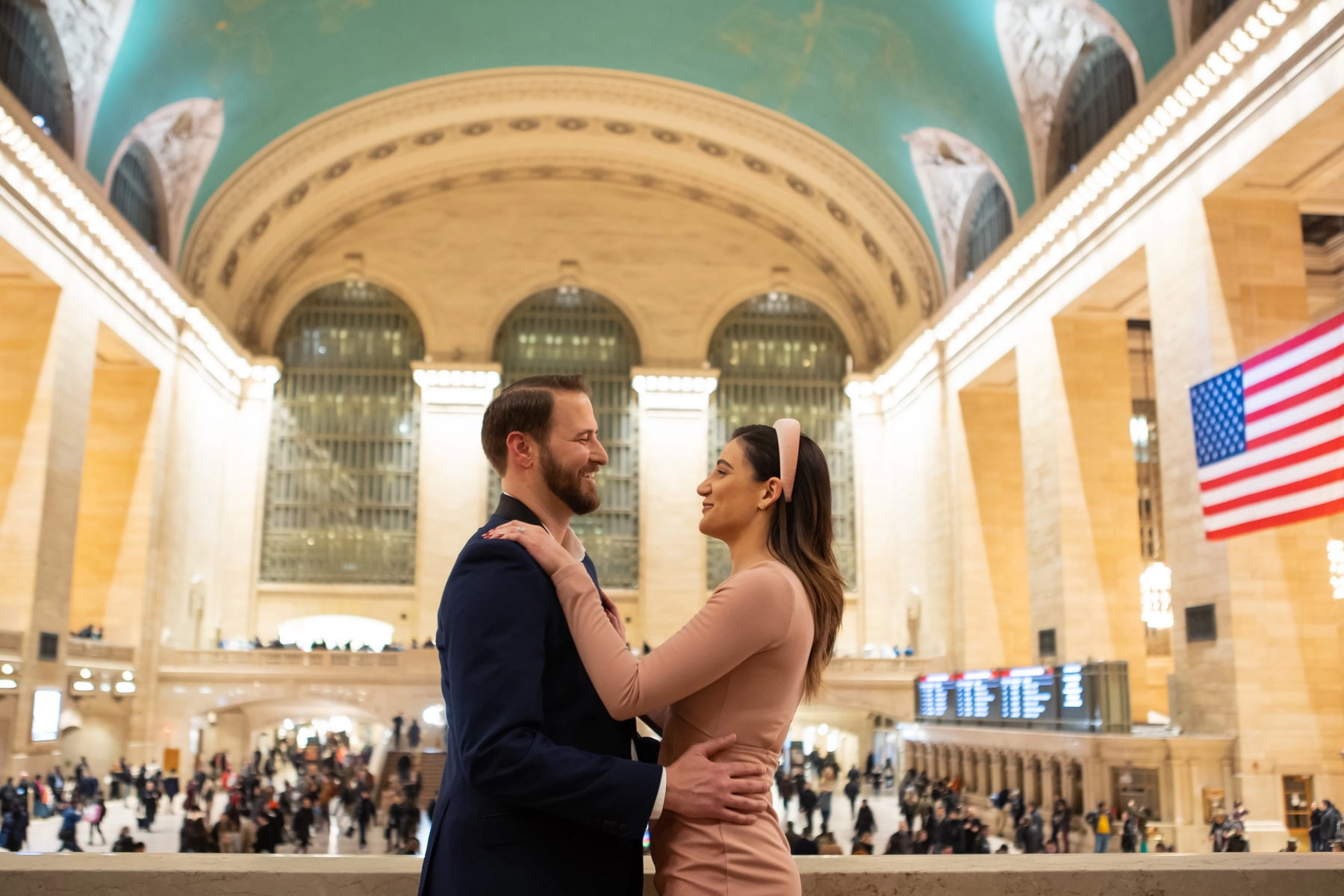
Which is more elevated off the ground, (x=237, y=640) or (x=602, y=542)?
(x=602, y=542)

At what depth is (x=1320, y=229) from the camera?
79.7ft

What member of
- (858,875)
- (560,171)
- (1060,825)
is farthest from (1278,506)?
(560,171)

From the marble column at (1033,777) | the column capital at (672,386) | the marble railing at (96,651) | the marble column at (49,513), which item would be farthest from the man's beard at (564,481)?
the column capital at (672,386)

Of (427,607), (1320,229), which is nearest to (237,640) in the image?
(427,607)

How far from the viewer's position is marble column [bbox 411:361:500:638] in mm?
31469

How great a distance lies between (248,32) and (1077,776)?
20745 mm

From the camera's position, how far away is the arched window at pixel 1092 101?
65.9 ft

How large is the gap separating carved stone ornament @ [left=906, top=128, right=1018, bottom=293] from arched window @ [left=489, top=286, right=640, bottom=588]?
9615 mm

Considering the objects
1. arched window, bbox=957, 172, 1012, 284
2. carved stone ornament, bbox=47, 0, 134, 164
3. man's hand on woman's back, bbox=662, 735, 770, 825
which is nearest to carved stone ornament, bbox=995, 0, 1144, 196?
arched window, bbox=957, 172, 1012, 284

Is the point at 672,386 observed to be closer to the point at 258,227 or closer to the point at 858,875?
the point at 258,227

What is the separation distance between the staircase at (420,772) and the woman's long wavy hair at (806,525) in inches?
739

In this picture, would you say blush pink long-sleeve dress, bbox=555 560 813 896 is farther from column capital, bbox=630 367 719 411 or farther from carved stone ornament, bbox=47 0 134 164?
column capital, bbox=630 367 719 411

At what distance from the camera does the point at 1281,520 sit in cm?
1373

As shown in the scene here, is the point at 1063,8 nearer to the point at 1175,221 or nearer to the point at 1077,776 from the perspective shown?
the point at 1175,221
